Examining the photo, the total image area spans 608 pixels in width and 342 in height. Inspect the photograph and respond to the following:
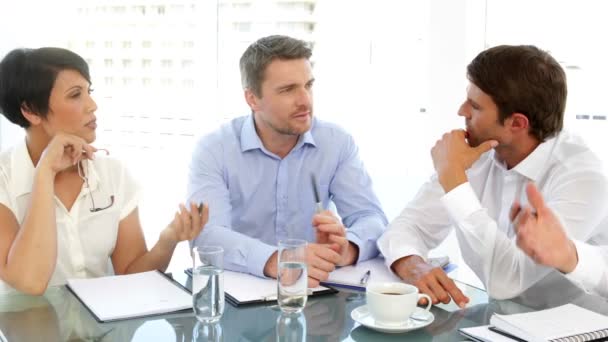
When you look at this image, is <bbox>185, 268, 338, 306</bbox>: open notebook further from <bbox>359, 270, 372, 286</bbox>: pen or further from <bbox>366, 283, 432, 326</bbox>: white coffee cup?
<bbox>366, 283, 432, 326</bbox>: white coffee cup

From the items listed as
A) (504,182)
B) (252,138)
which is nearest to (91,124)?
(252,138)

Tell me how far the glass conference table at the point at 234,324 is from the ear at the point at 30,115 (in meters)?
0.59

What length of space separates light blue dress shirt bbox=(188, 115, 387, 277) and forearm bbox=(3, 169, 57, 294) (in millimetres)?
535

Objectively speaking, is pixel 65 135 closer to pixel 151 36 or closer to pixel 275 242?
pixel 275 242

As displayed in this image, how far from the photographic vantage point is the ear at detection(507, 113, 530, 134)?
6.23 feet

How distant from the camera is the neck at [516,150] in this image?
196 centimetres

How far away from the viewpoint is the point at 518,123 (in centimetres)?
191

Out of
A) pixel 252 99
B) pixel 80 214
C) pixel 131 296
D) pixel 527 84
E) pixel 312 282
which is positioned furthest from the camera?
pixel 252 99

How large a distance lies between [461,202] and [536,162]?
0.94 feet

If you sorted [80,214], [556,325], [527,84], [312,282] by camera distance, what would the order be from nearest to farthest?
[556,325] < [312,282] < [527,84] < [80,214]

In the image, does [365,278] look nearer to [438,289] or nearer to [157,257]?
[438,289]

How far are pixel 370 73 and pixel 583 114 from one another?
3.47 ft

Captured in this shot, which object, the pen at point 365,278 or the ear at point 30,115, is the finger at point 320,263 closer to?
the pen at point 365,278

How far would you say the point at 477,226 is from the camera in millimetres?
1759
